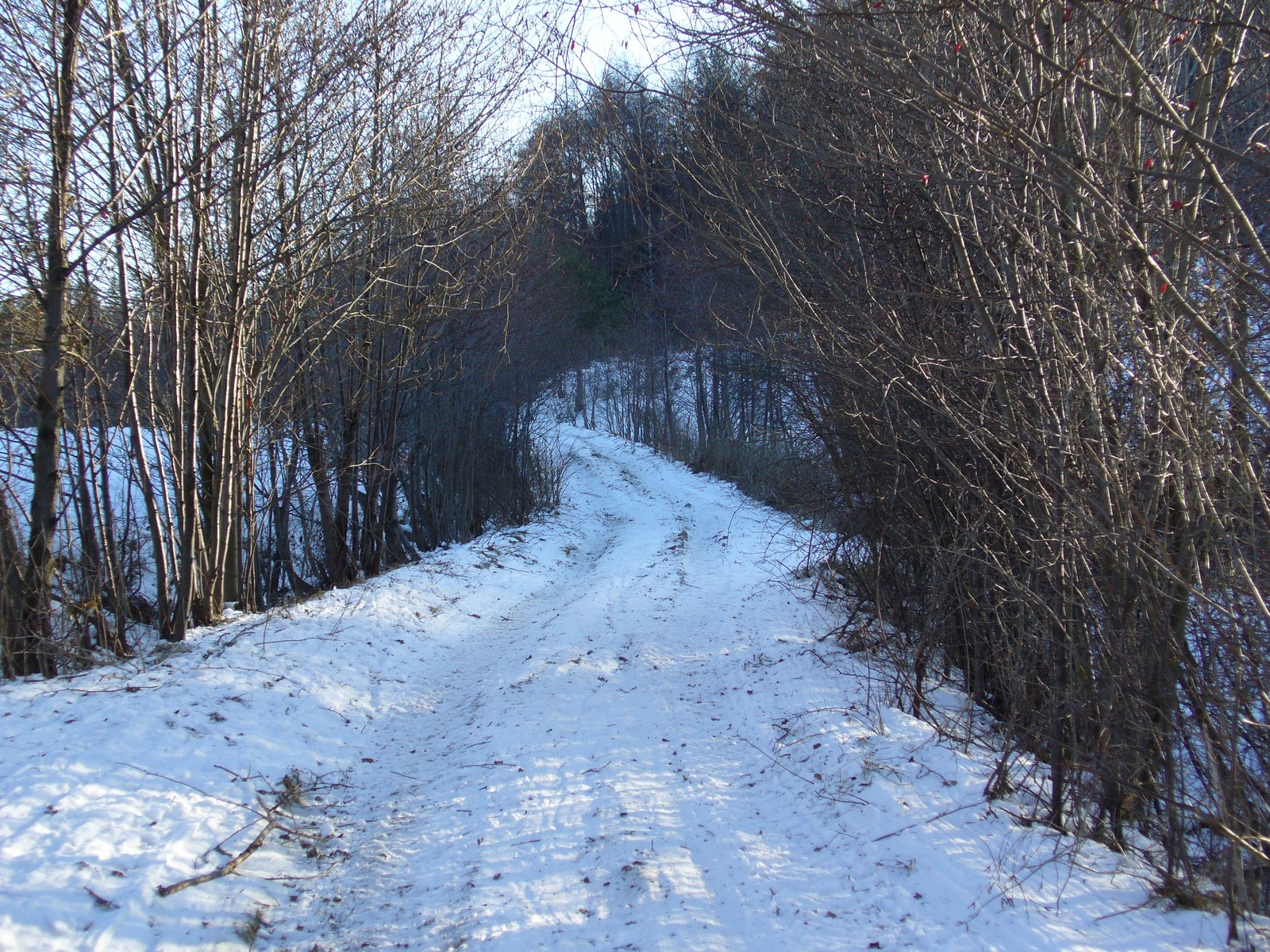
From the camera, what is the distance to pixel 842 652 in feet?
22.9

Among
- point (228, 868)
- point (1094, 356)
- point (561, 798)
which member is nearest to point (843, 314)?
point (1094, 356)

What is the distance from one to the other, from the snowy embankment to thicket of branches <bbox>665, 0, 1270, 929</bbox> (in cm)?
57

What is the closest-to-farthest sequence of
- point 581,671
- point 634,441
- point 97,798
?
1. point 97,798
2. point 581,671
3. point 634,441

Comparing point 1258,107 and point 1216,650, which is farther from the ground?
point 1258,107

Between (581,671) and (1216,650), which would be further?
(581,671)

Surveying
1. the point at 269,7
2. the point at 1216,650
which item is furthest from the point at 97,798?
the point at 269,7

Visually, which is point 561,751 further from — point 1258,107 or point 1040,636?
point 1258,107

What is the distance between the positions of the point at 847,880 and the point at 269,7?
Result: 29.5 feet

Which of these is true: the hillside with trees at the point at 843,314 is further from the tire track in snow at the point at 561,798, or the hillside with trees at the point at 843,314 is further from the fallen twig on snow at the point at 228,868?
the fallen twig on snow at the point at 228,868

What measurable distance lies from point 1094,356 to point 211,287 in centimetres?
787

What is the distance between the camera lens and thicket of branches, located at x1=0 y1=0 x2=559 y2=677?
242 inches

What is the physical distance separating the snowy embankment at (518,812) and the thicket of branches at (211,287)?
4.26 ft

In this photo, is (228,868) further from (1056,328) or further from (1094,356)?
(1094,356)

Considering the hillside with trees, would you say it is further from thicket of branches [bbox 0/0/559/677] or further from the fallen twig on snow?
the fallen twig on snow
